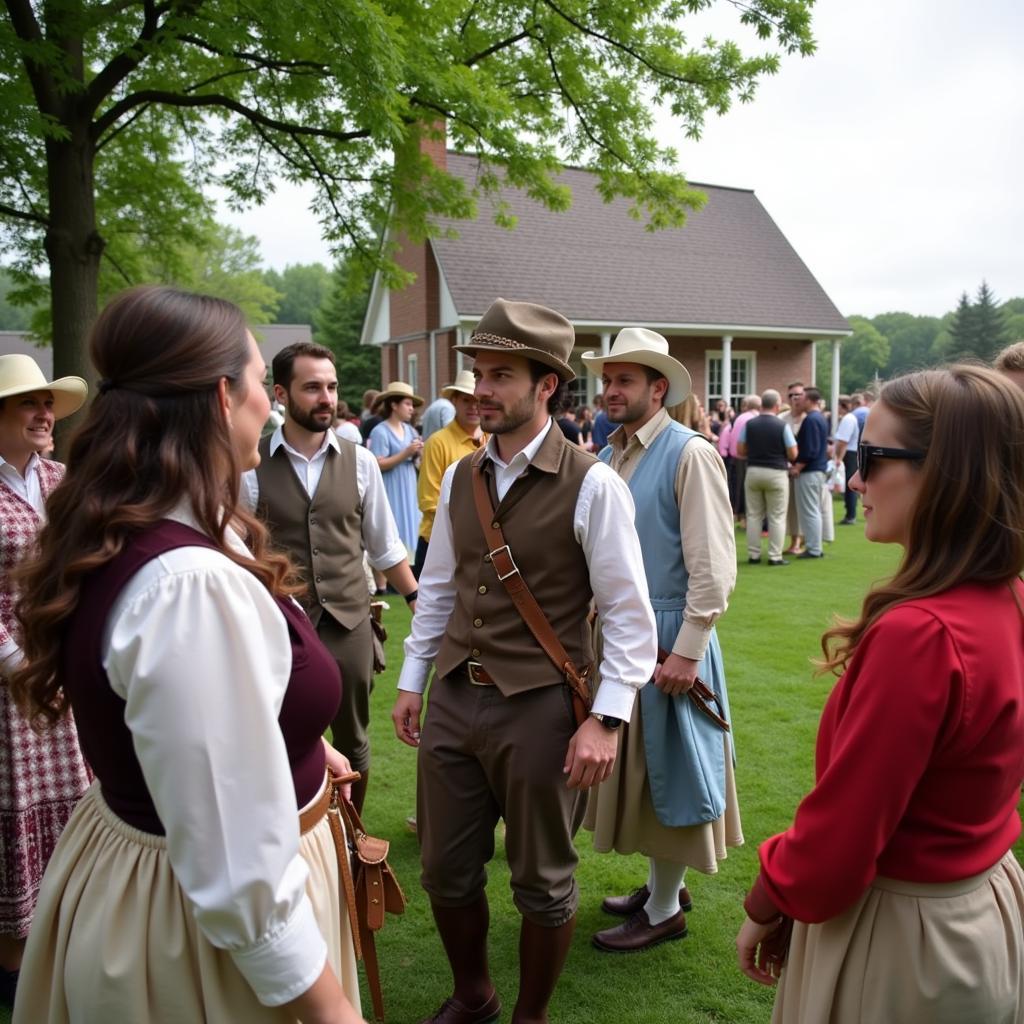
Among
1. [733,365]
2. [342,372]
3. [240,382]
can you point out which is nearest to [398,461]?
[240,382]

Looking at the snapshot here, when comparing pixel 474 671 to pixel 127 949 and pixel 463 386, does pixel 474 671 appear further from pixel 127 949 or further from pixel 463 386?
pixel 463 386

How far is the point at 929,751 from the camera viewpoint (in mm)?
1481

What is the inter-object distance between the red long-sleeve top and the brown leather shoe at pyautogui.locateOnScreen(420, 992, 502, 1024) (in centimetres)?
159

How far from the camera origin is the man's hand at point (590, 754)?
2.49 meters

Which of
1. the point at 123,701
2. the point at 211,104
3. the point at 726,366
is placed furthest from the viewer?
the point at 726,366

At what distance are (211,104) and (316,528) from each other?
7.19 meters

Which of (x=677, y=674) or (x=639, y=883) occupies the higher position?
(x=677, y=674)

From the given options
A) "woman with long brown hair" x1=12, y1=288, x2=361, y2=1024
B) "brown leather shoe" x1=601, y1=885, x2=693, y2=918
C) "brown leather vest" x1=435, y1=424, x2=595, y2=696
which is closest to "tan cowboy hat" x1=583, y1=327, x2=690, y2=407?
"brown leather vest" x1=435, y1=424, x2=595, y2=696

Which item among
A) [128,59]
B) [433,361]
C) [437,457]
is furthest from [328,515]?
[433,361]

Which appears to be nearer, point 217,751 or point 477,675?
point 217,751

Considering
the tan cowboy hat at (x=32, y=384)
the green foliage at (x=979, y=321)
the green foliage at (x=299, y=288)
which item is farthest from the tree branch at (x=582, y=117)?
the green foliage at (x=299, y=288)

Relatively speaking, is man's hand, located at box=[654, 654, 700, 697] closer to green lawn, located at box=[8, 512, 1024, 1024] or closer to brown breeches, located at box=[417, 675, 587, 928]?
brown breeches, located at box=[417, 675, 587, 928]

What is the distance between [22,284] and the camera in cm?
1079

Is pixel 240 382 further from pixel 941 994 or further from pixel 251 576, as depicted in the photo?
pixel 941 994
